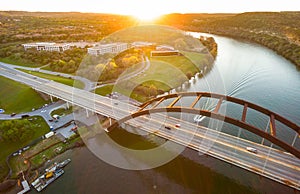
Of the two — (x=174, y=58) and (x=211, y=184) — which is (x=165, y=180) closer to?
(x=211, y=184)

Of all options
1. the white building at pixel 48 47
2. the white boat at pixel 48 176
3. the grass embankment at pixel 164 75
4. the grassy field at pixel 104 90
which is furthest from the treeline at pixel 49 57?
the white boat at pixel 48 176

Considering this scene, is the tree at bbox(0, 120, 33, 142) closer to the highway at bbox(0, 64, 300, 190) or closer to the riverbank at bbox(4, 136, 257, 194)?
the highway at bbox(0, 64, 300, 190)

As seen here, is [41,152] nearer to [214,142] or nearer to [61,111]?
[61,111]

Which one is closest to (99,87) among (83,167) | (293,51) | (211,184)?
(83,167)

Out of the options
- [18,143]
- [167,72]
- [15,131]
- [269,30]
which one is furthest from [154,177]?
[269,30]

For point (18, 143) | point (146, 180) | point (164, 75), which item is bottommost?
point (18, 143)

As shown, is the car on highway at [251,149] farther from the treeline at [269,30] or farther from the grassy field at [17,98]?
the treeline at [269,30]
